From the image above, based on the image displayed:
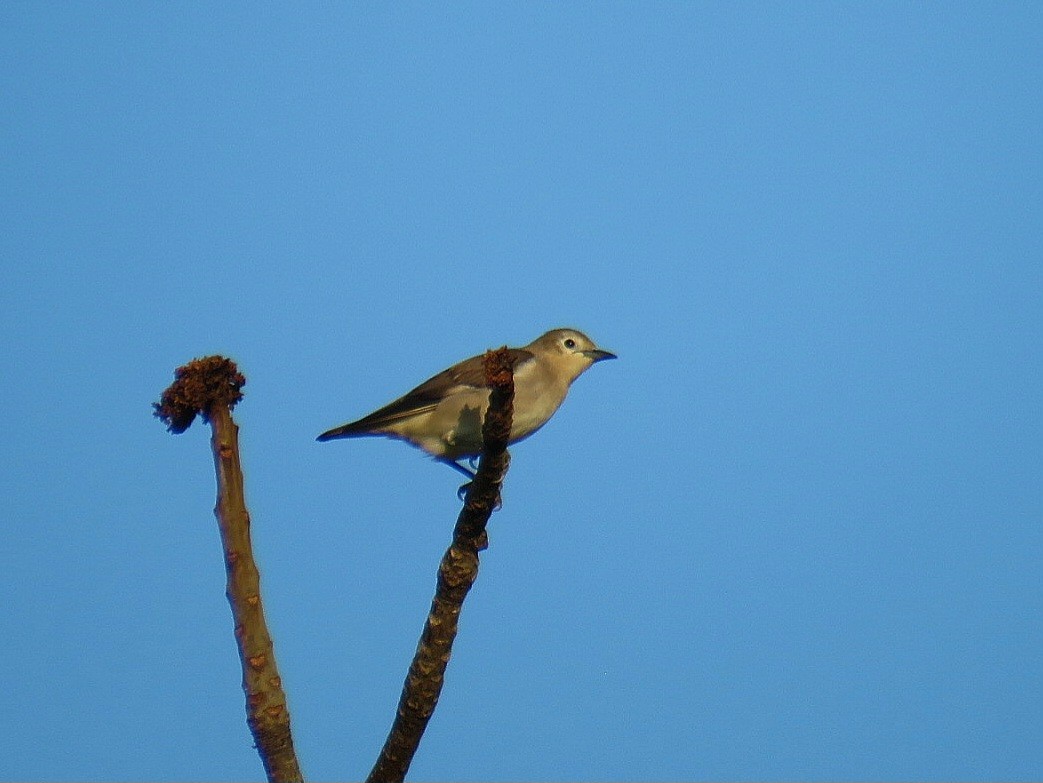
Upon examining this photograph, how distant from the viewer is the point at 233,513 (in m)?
3.90

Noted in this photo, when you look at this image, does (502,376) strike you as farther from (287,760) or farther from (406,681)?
(287,760)

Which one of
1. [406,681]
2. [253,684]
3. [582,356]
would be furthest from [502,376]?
[582,356]

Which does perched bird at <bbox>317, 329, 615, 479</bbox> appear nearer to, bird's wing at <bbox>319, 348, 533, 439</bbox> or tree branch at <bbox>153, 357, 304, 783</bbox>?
bird's wing at <bbox>319, 348, 533, 439</bbox>

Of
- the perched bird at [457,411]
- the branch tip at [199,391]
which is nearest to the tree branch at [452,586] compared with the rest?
the branch tip at [199,391]

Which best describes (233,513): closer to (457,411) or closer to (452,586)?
(452,586)

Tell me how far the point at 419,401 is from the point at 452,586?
4170 millimetres

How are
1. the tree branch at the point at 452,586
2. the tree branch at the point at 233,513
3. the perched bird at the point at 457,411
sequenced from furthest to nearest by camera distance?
the perched bird at the point at 457,411 < the tree branch at the point at 452,586 < the tree branch at the point at 233,513

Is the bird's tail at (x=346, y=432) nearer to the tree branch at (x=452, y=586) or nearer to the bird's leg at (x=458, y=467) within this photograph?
the bird's leg at (x=458, y=467)

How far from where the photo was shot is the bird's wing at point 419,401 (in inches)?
356

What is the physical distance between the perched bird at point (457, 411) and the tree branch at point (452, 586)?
3.21 meters

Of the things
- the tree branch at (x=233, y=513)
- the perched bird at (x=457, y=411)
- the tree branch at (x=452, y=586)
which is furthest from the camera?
the perched bird at (x=457, y=411)

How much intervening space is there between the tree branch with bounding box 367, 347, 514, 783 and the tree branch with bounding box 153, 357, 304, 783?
30.7 inches

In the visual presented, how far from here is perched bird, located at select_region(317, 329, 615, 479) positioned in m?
8.75

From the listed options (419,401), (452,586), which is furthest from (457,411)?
(452,586)
